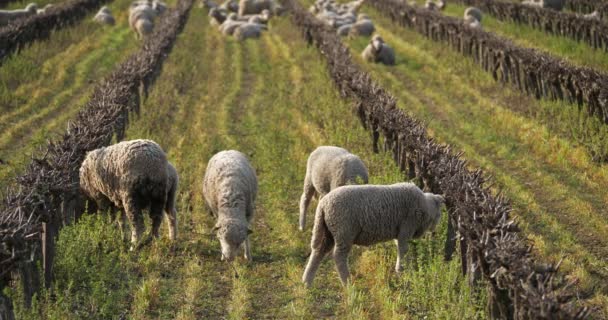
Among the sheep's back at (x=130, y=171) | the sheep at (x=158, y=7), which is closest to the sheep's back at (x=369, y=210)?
the sheep's back at (x=130, y=171)

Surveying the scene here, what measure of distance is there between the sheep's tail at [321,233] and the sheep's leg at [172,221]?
8.40ft

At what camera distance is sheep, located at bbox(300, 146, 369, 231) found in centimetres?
1084

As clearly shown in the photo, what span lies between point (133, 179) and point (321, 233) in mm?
2718

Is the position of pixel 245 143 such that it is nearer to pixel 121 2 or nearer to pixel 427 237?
pixel 427 237

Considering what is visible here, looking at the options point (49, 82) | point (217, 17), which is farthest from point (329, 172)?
point (217, 17)

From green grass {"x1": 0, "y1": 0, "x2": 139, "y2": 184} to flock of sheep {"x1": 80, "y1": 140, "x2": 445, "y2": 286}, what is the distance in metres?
3.23

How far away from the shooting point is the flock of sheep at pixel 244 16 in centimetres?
3172

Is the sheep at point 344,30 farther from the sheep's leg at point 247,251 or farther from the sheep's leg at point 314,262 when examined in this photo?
the sheep's leg at point 314,262

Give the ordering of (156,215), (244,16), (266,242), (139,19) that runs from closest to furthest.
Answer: (156,215) → (266,242) → (139,19) → (244,16)

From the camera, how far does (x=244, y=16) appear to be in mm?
36219

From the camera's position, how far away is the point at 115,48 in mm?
27875

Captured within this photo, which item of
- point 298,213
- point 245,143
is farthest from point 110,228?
point 245,143

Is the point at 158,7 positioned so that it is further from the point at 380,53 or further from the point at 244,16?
the point at 380,53

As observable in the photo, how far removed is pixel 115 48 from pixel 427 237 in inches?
797
